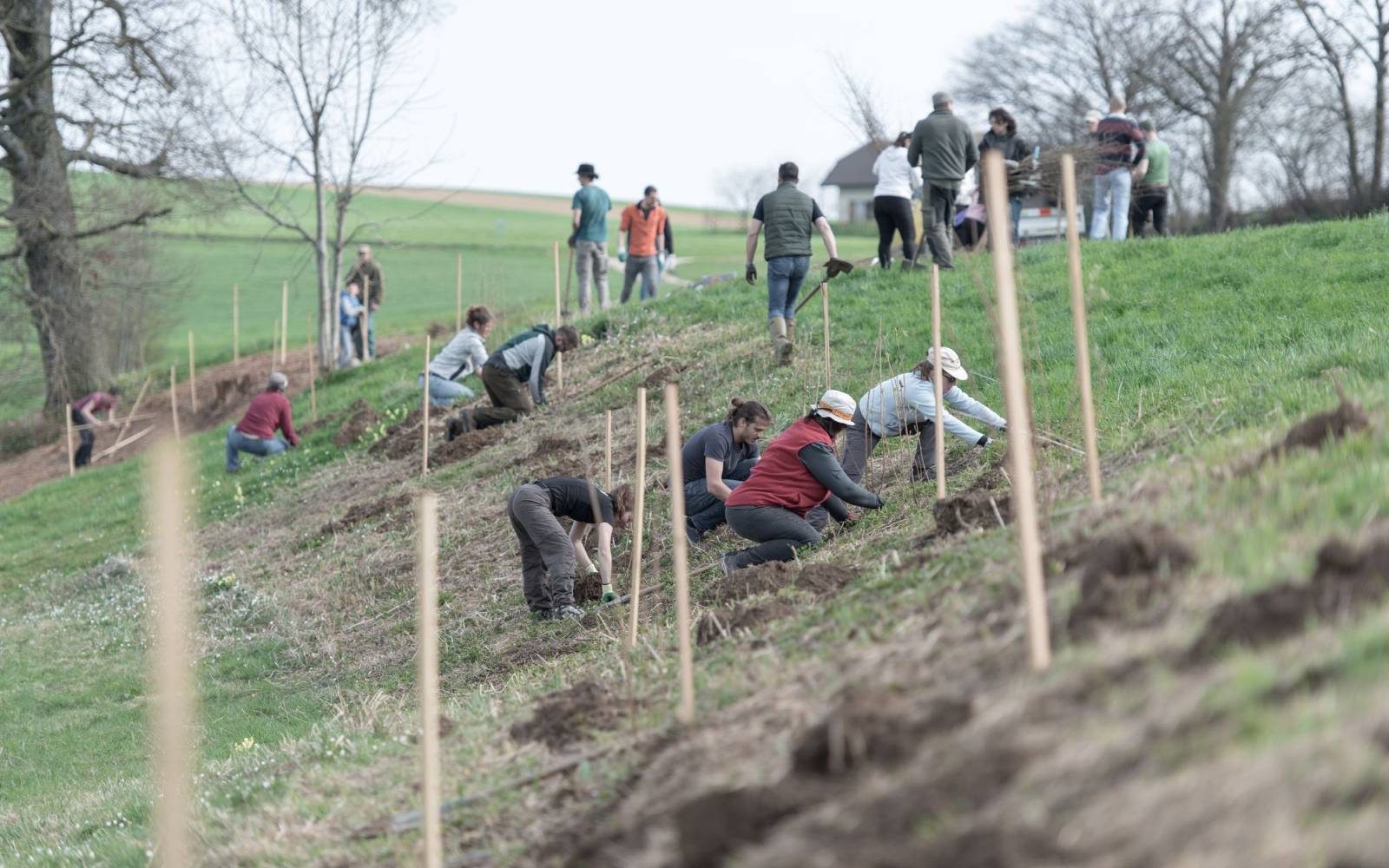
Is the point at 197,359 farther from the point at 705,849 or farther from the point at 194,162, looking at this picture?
the point at 705,849

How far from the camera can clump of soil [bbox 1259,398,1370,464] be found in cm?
516

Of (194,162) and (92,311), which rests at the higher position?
(194,162)

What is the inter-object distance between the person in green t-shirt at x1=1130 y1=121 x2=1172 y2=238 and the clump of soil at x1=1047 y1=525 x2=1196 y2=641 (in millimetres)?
11727

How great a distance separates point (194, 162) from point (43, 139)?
3.05 m

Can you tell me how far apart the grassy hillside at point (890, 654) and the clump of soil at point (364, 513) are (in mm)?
37

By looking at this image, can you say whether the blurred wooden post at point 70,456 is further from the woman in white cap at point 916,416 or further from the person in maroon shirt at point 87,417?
the woman in white cap at point 916,416

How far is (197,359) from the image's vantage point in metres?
29.1

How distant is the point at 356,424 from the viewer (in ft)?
55.9

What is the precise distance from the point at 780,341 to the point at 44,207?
1513 cm

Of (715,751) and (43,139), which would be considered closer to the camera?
(715,751)

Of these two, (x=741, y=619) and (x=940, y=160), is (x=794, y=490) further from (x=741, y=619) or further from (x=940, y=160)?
(x=940, y=160)

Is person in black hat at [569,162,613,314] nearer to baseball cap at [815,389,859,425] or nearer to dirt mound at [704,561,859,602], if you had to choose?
baseball cap at [815,389,859,425]

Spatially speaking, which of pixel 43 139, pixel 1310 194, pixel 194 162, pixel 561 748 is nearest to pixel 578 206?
pixel 194 162

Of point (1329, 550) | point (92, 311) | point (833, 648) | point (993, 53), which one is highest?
point (993, 53)
